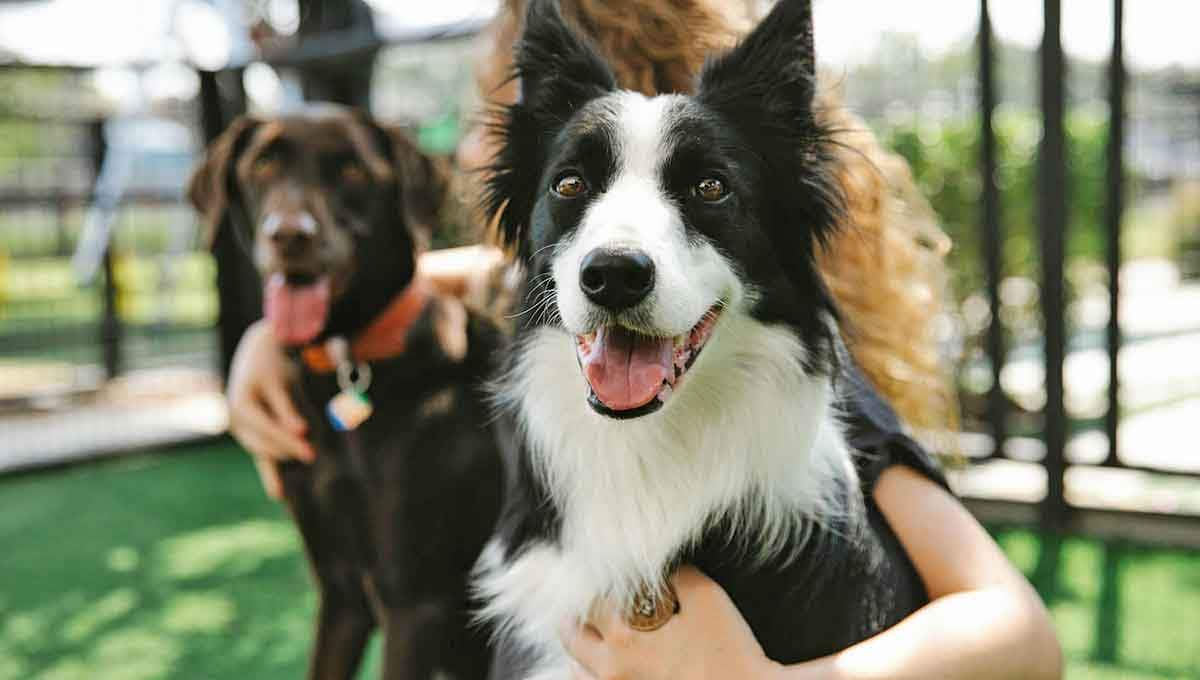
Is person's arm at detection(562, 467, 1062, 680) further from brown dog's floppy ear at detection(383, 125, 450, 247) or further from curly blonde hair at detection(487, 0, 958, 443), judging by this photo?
brown dog's floppy ear at detection(383, 125, 450, 247)

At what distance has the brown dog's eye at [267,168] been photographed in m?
2.54

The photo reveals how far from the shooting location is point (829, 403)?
5.53 ft

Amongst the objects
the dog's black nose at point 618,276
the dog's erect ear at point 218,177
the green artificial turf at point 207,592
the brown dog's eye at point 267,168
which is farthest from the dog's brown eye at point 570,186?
the green artificial turf at point 207,592

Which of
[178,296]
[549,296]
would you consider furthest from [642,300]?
[178,296]

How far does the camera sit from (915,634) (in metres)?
1.52

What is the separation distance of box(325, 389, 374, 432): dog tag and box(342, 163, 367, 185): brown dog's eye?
52cm

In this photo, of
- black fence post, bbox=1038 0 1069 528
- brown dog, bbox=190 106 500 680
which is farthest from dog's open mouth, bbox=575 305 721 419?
black fence post, bbox=1038 0 1069 528

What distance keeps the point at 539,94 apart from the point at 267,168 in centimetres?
110

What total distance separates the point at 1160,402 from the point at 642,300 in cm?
531

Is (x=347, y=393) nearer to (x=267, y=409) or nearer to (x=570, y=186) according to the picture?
(x=267, y=409)

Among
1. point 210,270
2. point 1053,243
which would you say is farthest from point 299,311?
point 210,270

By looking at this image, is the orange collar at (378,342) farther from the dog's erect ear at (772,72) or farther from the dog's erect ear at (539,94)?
the dog's erect ear at (772,72)

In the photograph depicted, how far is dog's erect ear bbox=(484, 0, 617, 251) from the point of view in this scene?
166 centimetres

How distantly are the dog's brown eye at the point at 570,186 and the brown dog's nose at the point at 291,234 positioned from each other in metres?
0.91
